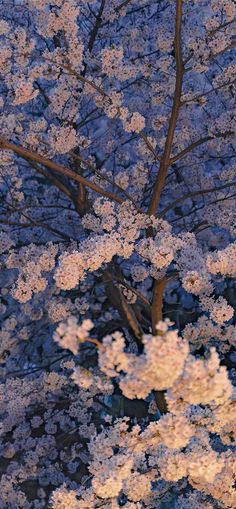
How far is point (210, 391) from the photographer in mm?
2918

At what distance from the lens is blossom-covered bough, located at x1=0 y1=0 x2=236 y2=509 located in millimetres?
3520

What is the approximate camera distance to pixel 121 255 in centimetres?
459

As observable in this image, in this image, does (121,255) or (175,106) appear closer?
(121,255)

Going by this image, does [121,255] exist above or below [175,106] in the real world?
below

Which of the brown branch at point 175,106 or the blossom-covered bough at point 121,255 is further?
the brown branch at point 175,106

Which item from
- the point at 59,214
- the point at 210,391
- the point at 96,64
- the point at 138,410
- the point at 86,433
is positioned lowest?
the point at 210,391

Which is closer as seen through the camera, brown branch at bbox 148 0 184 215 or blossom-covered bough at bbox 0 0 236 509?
blossom-covered bough at bbox 0 0 236 509

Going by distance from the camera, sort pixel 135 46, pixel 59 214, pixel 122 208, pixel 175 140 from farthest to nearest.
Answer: pixel 59 214 → pixel 135 46 → pixel 175 140 → pixel 122 208

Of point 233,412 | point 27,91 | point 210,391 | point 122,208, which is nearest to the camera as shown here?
point 210,391

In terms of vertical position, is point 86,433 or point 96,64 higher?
point 96,64

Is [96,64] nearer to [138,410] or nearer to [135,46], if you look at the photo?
[135,46]

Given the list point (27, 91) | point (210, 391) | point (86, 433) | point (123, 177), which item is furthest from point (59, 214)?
point (210, 391)

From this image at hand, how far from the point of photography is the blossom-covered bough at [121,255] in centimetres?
352

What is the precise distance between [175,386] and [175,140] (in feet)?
11.5
